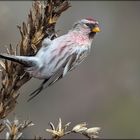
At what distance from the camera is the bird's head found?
4895 millimetres

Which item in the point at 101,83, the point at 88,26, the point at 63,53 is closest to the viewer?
the point at 63,53

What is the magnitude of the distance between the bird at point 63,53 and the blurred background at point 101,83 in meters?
4.63

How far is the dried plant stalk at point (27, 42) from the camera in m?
2.91

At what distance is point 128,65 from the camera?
12.9 metres

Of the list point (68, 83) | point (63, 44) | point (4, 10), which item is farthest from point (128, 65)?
point (4, 10)

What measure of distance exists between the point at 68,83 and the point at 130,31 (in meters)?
2.82

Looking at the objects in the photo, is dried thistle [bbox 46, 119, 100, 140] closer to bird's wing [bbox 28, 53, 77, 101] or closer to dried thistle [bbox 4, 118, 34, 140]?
dried thistle [bbox 4, 118, 34, 140]

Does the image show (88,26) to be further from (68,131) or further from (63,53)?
(68,131)

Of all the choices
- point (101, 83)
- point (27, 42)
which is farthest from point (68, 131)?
point (101, 83)

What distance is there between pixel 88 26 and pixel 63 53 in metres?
0.37

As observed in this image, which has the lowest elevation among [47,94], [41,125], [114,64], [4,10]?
[4,10]

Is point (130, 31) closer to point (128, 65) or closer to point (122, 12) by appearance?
point (122, 12)

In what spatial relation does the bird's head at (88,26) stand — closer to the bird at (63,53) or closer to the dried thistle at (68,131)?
the bird at (63,53)

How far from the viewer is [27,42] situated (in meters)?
3.11
